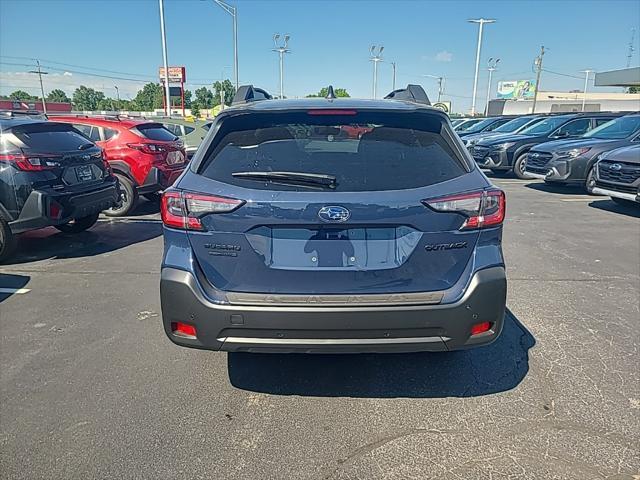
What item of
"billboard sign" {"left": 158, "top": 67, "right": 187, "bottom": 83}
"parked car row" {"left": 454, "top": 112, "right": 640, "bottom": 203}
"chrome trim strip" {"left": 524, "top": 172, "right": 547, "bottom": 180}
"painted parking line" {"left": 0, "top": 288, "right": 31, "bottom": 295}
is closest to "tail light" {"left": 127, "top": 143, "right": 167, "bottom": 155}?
"painted parking line" {"left": 0, "top": 288, "right": 31, "bottom": 295}

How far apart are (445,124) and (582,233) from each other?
548 cm

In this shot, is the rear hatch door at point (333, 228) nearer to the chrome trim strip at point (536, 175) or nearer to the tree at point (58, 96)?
the chrome trim strip at point (536, 175)

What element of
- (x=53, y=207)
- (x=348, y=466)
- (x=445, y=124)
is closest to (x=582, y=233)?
(x=445, y=124)

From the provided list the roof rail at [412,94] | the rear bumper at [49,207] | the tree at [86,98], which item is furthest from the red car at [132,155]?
the tree at [86,98]

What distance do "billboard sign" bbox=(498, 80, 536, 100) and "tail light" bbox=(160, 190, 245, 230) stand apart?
11199 centimetres

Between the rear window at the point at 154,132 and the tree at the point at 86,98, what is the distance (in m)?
115

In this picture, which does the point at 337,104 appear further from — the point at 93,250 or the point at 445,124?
the point at 93,250

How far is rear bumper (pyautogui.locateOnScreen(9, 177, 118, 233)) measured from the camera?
5.47 m

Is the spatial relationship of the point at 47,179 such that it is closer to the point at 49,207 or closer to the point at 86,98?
the point at 49,207

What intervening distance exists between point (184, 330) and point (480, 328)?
161 cm

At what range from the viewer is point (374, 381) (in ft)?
10.1

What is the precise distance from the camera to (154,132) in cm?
894

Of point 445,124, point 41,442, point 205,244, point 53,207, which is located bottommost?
point 41,442

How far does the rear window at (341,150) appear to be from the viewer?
8.09 feet
